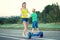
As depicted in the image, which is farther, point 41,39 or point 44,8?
point 44,8

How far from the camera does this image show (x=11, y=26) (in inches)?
699

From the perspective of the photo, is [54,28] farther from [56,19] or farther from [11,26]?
[11,26]

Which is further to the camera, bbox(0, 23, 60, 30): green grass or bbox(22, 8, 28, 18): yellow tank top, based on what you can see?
bbox(0, 23, 60, 30): green grass

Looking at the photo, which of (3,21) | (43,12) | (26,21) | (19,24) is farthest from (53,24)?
(26,21)

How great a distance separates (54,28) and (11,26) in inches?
129

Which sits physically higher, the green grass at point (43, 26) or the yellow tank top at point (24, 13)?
the yellow tank top at point (24, 13)

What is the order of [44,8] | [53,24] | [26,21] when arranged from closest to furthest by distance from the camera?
1. [26,21]
2. [44,8]
3. [53,24]

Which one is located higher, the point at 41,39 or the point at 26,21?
the point at 26,21

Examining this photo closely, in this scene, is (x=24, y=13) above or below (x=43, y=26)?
above

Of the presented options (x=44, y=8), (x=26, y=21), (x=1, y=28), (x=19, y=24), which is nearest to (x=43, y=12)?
(x=44, y=8)

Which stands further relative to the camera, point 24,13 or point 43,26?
point 43,26

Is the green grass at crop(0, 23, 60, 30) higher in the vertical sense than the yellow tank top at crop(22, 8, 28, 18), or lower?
lower

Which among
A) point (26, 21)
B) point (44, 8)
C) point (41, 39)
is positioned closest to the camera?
point (41, 39)

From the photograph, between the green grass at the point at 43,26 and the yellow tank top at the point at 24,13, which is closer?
the yellow tank top at the point at 24,13
